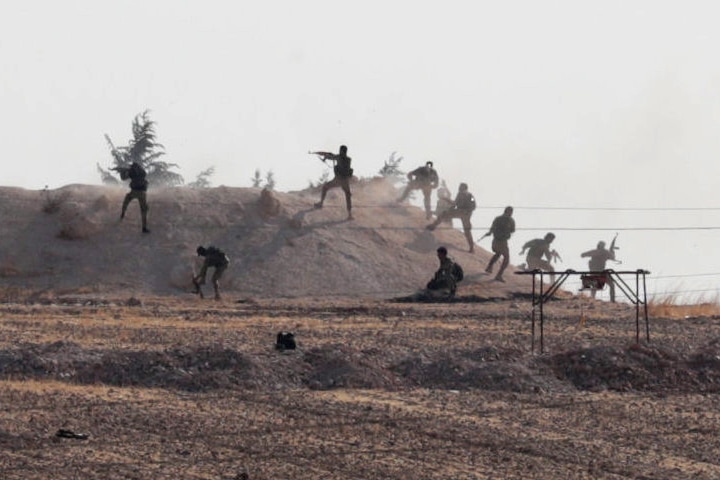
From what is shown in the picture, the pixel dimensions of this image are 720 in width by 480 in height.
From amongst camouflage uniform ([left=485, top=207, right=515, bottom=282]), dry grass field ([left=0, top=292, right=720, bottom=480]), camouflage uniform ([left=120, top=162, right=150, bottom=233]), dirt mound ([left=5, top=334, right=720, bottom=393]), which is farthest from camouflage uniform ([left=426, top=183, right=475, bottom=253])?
dirt mound ([left=5, top=334, right=720, bottom=393])

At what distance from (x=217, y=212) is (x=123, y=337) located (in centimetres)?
1688

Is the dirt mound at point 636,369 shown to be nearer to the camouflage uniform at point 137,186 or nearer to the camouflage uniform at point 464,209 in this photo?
the camouflage uniform at point 137,186

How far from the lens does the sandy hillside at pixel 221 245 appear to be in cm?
3694

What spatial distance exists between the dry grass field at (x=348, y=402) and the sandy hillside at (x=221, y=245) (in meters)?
9.06

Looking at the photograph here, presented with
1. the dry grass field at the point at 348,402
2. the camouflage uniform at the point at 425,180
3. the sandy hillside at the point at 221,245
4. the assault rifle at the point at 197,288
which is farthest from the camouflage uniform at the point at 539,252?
the dry grass field at the point at 348,402

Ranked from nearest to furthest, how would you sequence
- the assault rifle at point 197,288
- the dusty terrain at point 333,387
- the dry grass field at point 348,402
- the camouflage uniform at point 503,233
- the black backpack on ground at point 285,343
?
the dry grass field at point 348,402 → the dusty terrain at point 333,387 → the black backpack on ground at point 285,343 → the assault rifle at point 197,288 → the camouflage uniform at point 503,233

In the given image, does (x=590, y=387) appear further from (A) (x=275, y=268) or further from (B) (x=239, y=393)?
(A) (x=275, y=268)

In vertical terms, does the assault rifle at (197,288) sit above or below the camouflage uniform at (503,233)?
below

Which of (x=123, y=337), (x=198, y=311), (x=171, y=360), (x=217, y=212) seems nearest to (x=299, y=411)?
(x=171, y=360)

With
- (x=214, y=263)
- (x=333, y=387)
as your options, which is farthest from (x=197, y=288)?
(x=333, y=387)

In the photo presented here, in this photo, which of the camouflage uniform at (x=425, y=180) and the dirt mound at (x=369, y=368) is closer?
the dirt mound at (x=369, y=368)

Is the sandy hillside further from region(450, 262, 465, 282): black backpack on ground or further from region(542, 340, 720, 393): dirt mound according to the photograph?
region(542, 340, 720, 393): dirt mound

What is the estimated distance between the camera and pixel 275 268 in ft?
125

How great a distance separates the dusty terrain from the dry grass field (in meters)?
0.03
